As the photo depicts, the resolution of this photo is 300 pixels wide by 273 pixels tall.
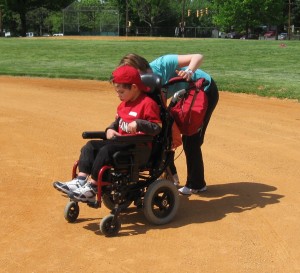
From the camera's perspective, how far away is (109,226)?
4.60 meters

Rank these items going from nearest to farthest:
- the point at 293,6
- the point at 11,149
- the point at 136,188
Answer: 1. the point at 136,188
2. the point at 11,149
3. the point at 293,6

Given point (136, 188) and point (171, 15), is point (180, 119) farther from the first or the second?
point (171, 15)

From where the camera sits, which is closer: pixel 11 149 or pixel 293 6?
pixel 11 149

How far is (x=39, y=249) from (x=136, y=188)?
98cm

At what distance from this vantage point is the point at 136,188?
4902 millimetres

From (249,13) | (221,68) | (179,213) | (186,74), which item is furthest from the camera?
(249,13)

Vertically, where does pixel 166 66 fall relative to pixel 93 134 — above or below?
above

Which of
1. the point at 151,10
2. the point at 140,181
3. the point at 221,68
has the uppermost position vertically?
the point at 140,181

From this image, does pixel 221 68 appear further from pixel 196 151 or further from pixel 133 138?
pixel 133 138

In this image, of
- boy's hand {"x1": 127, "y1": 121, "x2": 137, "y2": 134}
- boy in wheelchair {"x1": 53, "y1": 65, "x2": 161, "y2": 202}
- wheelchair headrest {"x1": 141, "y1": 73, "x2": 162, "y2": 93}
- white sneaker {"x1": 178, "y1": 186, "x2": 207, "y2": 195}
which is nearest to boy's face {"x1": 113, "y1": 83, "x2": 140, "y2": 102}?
boy in wheelchair {"x1": 53, "y1": 65, "x2": 161, "y2": 202}

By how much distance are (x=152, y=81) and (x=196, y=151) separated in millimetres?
1145

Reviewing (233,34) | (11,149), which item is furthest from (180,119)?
(233,34)

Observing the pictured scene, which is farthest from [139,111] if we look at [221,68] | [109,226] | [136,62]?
[221,68]

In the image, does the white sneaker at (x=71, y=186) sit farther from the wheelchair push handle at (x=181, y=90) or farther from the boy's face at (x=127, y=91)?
the wheelchair push handle at (x=181, y=90)
